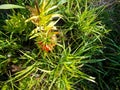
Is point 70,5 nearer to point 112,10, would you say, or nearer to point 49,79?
point 112,10

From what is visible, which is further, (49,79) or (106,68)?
(106,68)

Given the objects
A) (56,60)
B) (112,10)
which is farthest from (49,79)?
(112,10)

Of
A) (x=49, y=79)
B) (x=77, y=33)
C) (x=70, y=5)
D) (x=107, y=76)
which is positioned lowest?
(x=107, y=76)

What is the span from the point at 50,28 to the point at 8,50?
0.46 m

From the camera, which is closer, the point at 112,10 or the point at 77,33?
the point at 77,33

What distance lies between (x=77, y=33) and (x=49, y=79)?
482mm

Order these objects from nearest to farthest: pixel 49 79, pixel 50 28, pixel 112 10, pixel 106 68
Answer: pixel 50 28, pixel 49 79, pixel 106 68, pixel 112 10

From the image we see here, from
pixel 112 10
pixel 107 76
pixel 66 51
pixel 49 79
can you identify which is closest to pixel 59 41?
pixel 66 51

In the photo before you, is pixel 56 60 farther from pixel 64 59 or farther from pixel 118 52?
pixel 118 52

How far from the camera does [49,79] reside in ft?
7.84

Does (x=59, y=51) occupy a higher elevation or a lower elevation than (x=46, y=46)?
lower

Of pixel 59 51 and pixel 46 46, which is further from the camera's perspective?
pixel 59 51

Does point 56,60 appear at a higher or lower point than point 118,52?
higher

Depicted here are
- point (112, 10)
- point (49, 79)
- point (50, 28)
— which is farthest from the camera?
point (112, 10)
